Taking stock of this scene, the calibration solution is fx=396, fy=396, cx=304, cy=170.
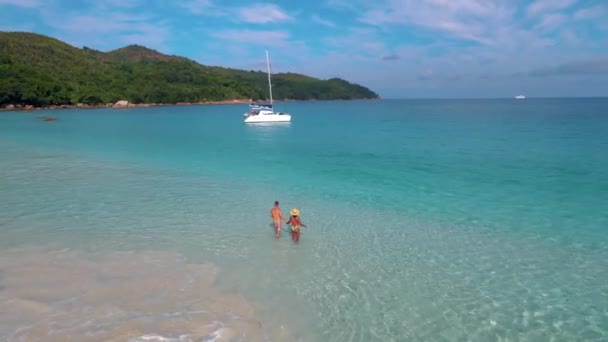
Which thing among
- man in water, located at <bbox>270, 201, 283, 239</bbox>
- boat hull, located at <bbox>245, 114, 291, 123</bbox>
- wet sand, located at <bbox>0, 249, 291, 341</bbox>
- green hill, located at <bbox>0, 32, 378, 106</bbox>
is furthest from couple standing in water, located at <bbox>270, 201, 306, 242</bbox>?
green hill, located at <bbox>0, 32, 378, 106</bbox>

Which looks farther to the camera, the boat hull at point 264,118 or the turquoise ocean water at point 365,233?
the boat hull at point 264,118

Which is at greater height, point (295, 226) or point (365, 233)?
point (295, 226)

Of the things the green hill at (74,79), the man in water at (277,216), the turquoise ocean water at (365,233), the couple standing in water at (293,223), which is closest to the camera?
the turquoise ocean water at (365,233)

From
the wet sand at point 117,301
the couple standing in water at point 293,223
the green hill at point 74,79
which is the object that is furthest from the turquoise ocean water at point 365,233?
the green hill at point 74,79

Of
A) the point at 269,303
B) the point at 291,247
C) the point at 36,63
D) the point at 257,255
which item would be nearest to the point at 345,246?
the point at 291,247

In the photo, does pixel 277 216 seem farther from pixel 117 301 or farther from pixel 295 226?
pixel 117 301

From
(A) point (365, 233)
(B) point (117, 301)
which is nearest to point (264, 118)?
(A) point (365, 233)

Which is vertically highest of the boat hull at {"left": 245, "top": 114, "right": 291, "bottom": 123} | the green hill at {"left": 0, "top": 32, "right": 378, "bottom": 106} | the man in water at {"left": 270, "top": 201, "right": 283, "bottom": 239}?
the green hill at {"left": 0, "top": 32, "right": 378, "bottom": 106}

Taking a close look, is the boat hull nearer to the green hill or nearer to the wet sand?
the wet sand

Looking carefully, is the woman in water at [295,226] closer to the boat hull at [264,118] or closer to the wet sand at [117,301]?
the wet sand at [117,301]

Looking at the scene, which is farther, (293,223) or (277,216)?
(277,216)
